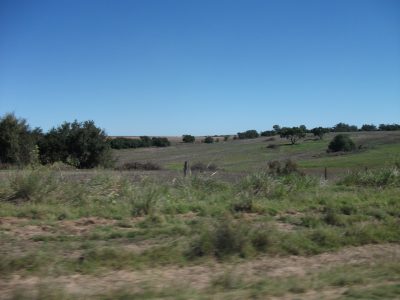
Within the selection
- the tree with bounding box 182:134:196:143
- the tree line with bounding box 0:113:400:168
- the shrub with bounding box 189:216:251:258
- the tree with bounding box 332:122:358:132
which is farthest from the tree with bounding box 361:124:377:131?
the shrub with bounding box 189:216:251:258

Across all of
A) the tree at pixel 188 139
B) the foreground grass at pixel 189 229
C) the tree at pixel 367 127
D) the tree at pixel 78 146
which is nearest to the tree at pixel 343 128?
the tree at pixel 367 127

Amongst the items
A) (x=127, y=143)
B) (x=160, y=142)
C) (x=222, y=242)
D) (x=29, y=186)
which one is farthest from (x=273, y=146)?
(x=222, y=242)

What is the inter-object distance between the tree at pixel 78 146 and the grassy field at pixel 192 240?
85.4 ft

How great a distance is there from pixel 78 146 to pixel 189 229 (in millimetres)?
32810

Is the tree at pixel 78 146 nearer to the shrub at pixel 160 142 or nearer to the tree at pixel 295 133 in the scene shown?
the shrub at pixel 160 142

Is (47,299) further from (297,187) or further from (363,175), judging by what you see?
(363,175)

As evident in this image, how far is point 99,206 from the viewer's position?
13.0m

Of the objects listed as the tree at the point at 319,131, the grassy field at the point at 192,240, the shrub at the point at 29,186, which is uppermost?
the tree at the point at 319,131

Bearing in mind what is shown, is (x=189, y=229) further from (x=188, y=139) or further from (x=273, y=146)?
(x=188, y=139)

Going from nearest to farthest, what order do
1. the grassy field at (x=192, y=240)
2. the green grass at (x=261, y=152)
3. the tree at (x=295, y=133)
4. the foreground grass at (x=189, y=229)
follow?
the grassy field at (x=192, y=240), the foreground grass at (x=189, y=229), the green grass at (x=261, y=152), the tree at (x=295, y=133)

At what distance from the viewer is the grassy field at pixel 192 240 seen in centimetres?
712

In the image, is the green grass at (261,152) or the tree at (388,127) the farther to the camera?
the tree at (388,127)

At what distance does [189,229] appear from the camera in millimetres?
10477

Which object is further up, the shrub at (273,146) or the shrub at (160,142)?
the shrub at (160,142)
